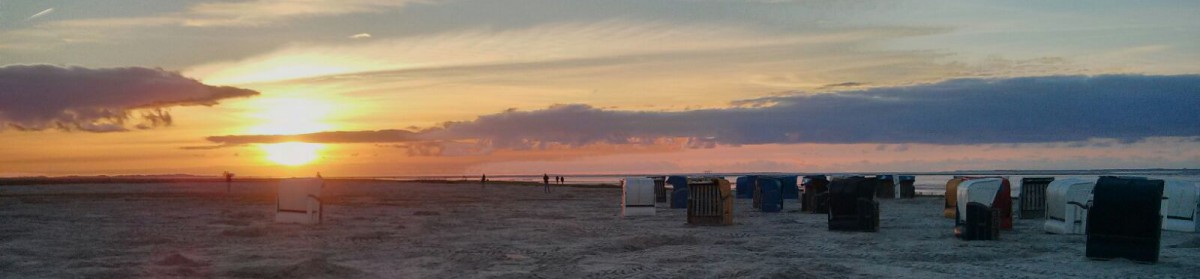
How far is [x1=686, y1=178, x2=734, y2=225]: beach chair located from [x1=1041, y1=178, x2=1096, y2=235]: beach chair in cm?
909

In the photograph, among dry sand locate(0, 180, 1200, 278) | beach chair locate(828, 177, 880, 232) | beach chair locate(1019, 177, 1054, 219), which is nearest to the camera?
dry sand locate(0, 180, 1200, 278)

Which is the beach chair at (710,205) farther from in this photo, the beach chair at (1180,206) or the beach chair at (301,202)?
the beach chair at (1180,206)

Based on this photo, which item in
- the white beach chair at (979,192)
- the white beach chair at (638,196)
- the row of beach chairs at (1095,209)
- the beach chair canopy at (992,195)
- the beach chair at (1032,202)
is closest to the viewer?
the row of beach chairs at (1095,209)

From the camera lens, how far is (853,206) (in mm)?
27531

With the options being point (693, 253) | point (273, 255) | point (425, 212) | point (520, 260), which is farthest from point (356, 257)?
point (425, 212)

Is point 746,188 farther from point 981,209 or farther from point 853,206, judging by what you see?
point 981,209

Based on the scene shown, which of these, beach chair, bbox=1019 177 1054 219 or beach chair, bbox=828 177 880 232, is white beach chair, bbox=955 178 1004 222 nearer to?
beach chair, bbox=828 177 880 232

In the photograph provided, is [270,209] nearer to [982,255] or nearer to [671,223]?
[671,223]

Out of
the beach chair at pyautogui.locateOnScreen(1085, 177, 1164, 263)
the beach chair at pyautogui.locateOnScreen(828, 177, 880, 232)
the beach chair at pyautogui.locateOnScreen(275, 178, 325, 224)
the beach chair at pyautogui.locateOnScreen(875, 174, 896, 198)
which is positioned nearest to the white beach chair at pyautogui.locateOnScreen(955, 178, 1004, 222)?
the beach chair at pyautogui.locateOnScreen(828, 177, 880, 232)

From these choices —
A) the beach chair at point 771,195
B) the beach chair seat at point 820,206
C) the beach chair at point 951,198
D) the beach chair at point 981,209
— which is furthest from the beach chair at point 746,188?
the beach chair at point 981,209

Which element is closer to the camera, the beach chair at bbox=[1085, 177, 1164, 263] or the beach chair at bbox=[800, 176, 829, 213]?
the beach chair at bbox=[1085, 177, 1164, 263]

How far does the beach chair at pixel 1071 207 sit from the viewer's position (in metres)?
25.5

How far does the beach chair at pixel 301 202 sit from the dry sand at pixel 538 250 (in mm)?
685

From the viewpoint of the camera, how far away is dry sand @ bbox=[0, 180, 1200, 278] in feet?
58.8
